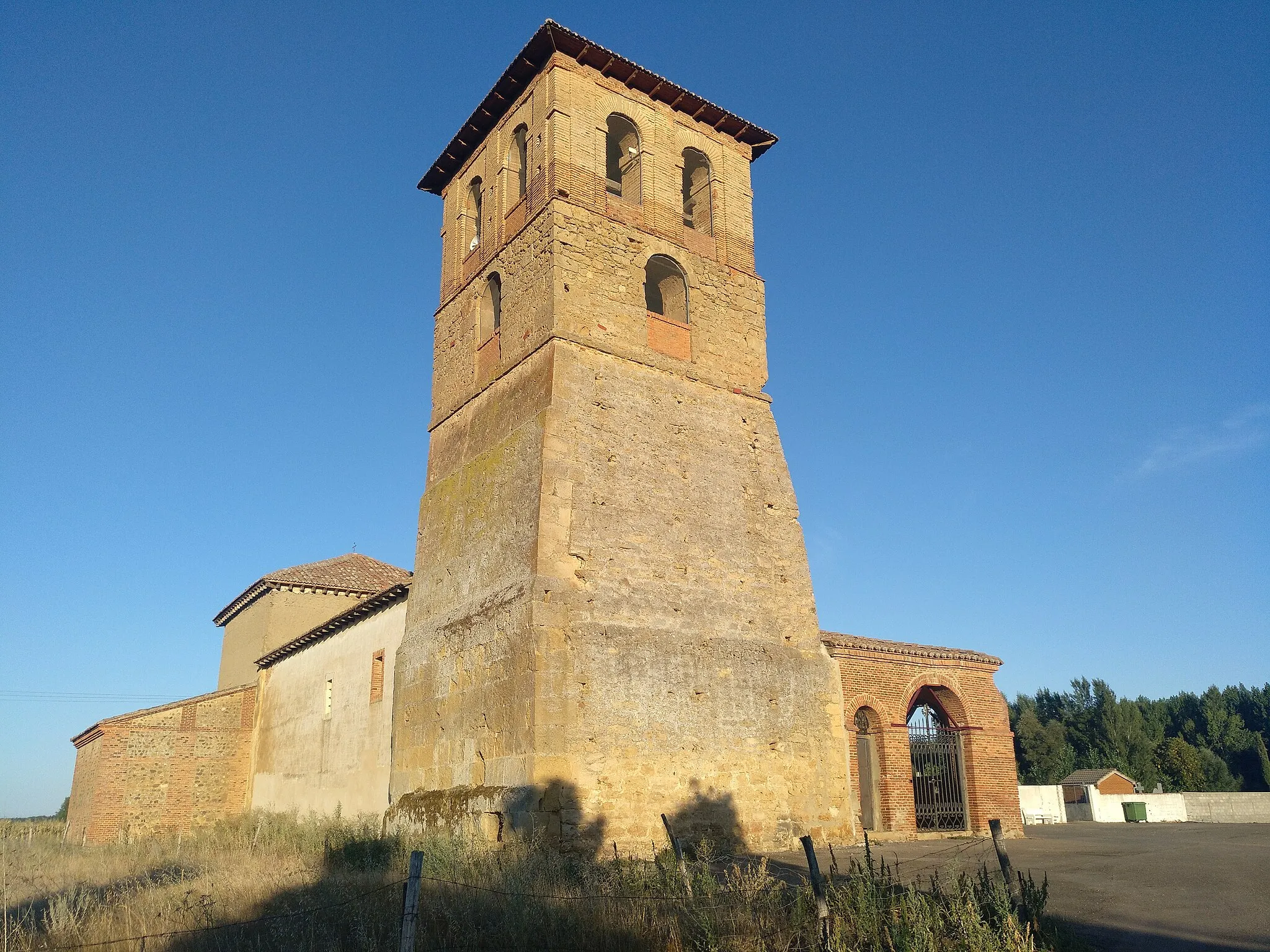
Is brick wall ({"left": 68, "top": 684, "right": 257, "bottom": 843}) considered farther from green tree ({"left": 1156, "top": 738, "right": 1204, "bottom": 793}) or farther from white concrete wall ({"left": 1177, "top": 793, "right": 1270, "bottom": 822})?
green tree ({"left": 1156, "top": 738, "right": 1204, "bottom": 793})

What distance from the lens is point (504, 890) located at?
866 centimetres

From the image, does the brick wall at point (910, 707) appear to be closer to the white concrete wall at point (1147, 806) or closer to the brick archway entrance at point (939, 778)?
the brick archway entrance at point (939, 778)

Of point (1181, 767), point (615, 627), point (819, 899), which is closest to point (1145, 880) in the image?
point (819, 899)

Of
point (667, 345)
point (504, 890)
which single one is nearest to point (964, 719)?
point (667, 345)

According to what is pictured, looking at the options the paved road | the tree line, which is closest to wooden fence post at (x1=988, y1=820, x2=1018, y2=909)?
the paved road

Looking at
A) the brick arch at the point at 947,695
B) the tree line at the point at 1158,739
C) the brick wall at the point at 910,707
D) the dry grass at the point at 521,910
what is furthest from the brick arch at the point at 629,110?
the tree line at the point at 1158,739

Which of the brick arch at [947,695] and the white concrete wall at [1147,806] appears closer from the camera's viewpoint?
the brick arch at [947,695]

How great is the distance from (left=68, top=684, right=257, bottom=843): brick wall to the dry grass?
1100 cm

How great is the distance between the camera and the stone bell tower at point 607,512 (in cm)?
1198

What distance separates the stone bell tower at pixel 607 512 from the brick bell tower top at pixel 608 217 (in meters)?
0.05

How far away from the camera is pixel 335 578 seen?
26.6 metres

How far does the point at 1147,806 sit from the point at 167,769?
30404mm

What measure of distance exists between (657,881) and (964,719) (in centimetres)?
1079

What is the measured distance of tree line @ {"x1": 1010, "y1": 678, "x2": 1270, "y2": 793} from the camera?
1756 inches
